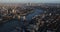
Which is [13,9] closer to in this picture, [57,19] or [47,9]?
[47,9]

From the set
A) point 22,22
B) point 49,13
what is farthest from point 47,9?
point 22,22

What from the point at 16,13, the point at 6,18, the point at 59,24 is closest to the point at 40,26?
the point at 59,24

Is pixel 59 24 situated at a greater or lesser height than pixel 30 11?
lesser

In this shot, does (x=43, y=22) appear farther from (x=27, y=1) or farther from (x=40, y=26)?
(x=27, y=1)

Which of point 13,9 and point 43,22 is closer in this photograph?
point 43,22

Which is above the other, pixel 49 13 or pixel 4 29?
pixel 49 13

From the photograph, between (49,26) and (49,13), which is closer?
(49,26)

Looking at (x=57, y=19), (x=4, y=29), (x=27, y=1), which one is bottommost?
(x=4, y=29)

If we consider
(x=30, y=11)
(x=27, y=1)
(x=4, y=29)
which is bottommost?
(x=4, y=29)
